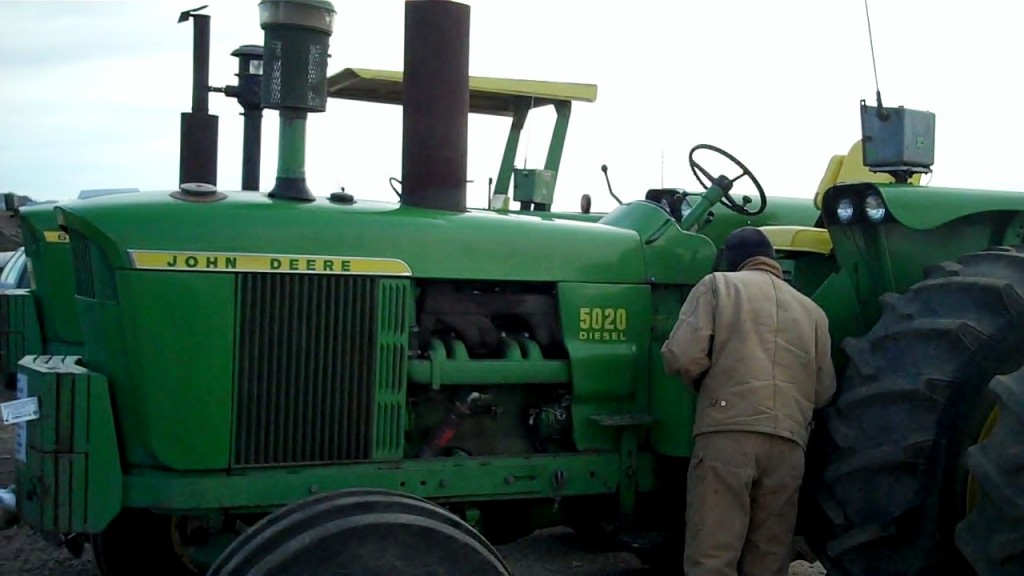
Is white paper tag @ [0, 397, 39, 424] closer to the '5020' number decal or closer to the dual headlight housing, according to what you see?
the '5020' number decal

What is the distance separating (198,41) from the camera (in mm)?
8523

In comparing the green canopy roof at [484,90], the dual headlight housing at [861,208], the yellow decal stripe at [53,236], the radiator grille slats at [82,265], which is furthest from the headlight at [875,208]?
the yellow decal stripe at [53,236]

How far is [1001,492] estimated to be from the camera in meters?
3.35

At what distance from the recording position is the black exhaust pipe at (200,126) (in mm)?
8523

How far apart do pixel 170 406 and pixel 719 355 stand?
1.80m

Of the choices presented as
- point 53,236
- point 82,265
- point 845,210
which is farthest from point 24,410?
point 53,236

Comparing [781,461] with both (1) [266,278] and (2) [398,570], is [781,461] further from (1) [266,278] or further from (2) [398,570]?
(1) [266,278]

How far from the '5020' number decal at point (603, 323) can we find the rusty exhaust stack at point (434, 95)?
2.37ft

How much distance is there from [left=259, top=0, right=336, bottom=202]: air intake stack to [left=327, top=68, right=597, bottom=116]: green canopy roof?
→ 4.34 metres

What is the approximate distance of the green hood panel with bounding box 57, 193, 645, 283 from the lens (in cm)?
366

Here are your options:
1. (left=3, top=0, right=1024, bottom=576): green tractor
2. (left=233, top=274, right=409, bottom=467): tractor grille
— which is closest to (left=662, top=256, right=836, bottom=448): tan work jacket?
(left=3, top=0, right=1024, bottom=576): green tractor

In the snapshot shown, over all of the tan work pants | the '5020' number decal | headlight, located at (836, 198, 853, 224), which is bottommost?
the tan work pants

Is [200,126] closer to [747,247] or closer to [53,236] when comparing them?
[53,236]

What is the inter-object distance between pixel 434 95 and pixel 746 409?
1559 mm
